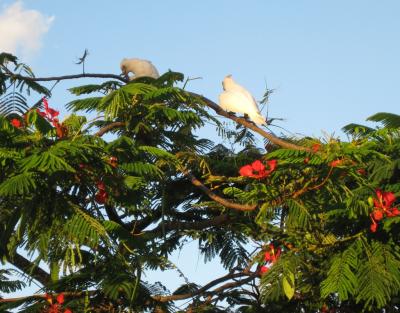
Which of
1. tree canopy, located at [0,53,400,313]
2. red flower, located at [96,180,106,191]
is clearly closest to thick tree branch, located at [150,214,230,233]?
tree canopy, located at [0,53,400,313]

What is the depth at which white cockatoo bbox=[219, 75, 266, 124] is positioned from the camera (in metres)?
7.04

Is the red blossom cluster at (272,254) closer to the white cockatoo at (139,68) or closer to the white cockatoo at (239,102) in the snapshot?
the white cockatoo at (239,102)

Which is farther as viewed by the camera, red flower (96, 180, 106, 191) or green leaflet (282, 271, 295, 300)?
green leaflet (282, 271, 295, 300)

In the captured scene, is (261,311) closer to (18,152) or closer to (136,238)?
(136,238)

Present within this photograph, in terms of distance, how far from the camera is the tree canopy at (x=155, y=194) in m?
3.88

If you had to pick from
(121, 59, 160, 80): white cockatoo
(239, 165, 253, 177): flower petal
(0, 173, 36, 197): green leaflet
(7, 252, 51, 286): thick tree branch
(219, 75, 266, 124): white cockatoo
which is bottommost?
(0, 173, 36, 197): green leaflet

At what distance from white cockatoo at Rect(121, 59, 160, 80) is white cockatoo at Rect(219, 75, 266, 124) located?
3.34ft

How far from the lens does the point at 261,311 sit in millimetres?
5188

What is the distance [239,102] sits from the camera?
24.1 feet

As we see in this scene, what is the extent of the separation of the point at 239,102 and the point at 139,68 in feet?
5.68

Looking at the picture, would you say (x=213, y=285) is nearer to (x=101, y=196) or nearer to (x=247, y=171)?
(x=101, y=196)

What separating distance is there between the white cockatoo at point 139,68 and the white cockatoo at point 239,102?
1017 millimetres

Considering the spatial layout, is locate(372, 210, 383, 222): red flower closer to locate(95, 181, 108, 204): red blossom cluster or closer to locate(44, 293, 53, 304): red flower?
locate(95, 181, 108, 204): red blossom cluster

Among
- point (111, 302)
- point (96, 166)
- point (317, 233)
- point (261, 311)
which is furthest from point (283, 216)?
point (96, 166)
